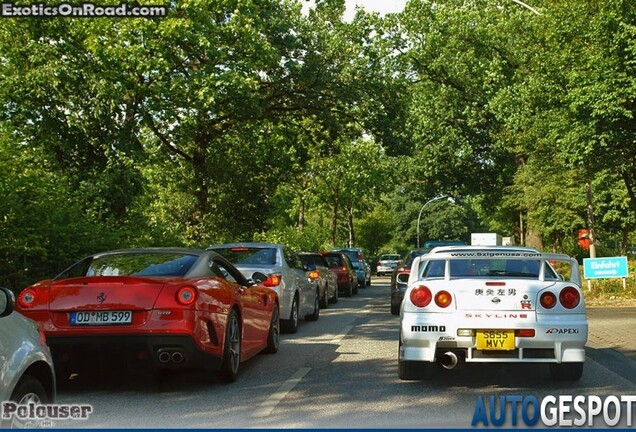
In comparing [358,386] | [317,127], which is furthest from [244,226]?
[358,386]

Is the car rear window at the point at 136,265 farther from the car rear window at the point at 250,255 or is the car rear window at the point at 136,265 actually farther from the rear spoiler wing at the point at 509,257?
the car rear window at the point at 250,255

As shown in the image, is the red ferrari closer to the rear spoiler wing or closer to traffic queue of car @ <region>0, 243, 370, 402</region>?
traffic queue of car @ <region>0, 243, 370, 402</region>

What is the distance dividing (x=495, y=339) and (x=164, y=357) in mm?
3073

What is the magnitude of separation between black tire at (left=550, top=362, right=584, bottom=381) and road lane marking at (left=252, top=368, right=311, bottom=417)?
2.59 meters

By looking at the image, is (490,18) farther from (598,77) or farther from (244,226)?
(598,77)

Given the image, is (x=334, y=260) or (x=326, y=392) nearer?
(x=326, y=392)

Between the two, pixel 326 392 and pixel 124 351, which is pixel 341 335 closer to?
pixel 326 392

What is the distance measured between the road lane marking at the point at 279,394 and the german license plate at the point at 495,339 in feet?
6.12

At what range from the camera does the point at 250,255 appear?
14.9m

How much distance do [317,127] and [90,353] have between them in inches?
871
